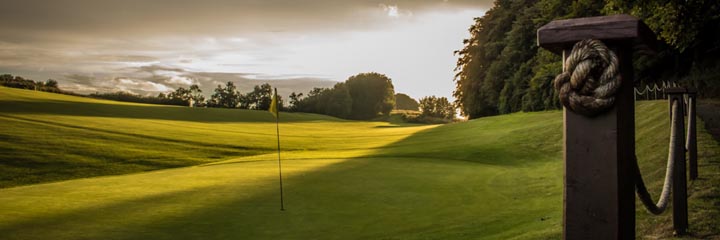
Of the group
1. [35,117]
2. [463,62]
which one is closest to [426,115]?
[463,62]

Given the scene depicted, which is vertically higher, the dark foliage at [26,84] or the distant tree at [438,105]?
the dark foliage at [26,84]

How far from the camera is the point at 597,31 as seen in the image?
7.95 feet

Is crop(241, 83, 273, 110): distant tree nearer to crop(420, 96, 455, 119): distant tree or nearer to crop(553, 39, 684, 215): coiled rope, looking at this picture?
crop(420, 96, 455, 119): distant tree

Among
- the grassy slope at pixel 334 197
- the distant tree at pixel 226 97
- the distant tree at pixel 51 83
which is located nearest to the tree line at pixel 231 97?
the distant tree at pixel 226 97

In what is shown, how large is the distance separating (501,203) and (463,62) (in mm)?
55680

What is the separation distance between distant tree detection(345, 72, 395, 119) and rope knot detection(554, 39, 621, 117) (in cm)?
11652

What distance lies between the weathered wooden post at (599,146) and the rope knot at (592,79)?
0.02 metres

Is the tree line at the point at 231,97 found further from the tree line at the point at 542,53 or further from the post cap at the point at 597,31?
the post cap at the point at 597,31

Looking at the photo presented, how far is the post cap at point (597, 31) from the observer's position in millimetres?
2376

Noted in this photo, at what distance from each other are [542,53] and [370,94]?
91558 mm

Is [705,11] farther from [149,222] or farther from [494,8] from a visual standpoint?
[494,8]

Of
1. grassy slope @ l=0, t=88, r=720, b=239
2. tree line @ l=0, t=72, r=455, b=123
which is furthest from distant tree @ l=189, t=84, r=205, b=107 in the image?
grassy slope @ l=0, t=88, r=720, b=239

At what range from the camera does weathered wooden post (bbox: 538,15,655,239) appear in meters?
2.43

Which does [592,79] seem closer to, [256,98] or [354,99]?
[256,98]
